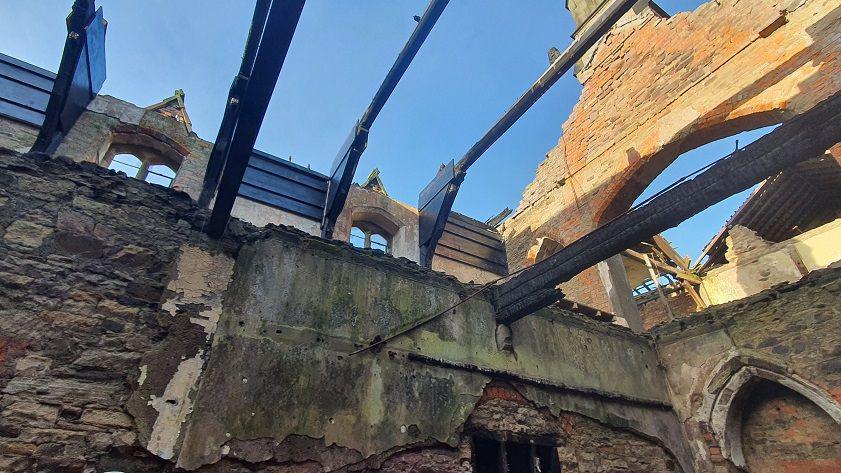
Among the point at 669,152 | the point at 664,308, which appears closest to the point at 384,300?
the point at 669,152

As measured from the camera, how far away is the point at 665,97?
31.7ft

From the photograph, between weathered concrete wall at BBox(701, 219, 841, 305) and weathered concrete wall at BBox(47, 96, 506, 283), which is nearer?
weathered concrete wall at BBox(47, 96, 506, 283)

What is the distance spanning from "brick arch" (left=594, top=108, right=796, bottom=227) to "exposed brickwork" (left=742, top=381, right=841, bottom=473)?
187 inches

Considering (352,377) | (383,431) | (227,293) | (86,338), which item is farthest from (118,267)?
(383,431)

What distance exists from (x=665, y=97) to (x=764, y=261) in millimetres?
7223

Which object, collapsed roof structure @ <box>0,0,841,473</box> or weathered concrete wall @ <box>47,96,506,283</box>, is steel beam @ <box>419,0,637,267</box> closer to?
collapsed roof structure @ <box>0,0,841,473</box>

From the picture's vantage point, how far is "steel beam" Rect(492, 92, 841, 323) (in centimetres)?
356

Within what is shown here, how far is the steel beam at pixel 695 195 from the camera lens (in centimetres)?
356

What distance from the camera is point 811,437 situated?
5.98 m

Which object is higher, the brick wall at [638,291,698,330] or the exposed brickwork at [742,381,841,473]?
the brick wall at [638,291,698,330]

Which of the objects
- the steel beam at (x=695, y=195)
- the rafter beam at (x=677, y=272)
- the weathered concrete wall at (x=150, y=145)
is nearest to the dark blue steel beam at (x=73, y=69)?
the weathered concrete wall at (x=150, y=145)

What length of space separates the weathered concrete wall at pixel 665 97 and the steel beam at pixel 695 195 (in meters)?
4.42

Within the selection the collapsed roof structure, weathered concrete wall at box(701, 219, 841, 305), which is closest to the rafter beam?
weathered concrete wall at box(701, 219, 841, 305)

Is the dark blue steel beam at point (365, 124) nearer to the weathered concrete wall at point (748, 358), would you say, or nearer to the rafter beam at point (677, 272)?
the weathered concrete wall at point (748, 358)
